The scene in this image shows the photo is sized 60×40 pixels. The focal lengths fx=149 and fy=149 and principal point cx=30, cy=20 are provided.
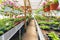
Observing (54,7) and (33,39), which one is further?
(33,39)

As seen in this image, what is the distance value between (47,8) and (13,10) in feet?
5.81

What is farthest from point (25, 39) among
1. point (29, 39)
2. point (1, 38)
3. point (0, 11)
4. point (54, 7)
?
point (1, 38)

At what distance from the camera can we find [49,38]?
4.74 feet

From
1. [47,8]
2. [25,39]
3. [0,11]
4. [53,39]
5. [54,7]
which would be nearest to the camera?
[53,39]

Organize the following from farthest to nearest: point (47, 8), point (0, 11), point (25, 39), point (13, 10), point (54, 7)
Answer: point (13, 10) → point (0, 11) → point (25, 39) → point (47, 8) → point (54, 7)

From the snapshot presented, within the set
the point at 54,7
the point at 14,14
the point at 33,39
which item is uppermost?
the point at 54,7

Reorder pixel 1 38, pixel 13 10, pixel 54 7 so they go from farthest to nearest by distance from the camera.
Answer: pixel 13 10, pixel 54 7, pixel 1 38

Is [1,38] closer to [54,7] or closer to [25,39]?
[54,7]

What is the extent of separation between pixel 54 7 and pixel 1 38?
3.51ft

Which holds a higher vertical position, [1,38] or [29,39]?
[1,38]

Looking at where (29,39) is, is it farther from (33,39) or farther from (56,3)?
(56,3)

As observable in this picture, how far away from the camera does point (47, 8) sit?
3.35m

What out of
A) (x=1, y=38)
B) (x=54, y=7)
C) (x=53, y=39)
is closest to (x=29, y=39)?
(x=54, y=7)

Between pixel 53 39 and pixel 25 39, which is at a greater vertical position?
pixel 53 39
